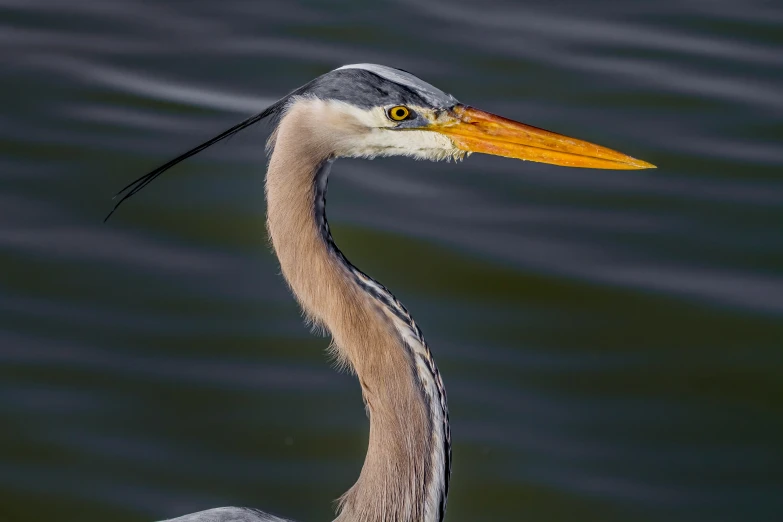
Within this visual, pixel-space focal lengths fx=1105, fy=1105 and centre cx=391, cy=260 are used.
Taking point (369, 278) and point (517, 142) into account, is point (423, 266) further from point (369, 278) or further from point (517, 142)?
point (369, 278)

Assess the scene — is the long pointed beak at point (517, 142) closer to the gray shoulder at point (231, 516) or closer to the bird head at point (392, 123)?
the bird head at point (392, 123)

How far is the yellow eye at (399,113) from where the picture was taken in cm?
271

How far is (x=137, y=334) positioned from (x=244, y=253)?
62 cm

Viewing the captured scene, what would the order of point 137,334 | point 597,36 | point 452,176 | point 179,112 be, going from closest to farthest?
point 137,334
point 452,176
point 179,112
point 597,36

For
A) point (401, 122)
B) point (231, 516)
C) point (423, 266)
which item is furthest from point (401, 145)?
point (423, 266)

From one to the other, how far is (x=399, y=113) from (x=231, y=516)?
3.97 ft

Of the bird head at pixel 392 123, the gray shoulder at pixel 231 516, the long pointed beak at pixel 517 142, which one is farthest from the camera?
the gray shoulder at pixel 231 516

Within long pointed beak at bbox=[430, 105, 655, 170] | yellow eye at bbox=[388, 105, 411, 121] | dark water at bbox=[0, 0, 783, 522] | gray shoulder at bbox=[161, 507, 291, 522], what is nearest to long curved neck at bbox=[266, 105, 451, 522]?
yellow eye at bbox=[388, 105, 411, 121]

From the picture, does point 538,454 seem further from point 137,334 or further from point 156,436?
point 137,334

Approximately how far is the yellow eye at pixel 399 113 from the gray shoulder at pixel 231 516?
117cm

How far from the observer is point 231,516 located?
3053 mm

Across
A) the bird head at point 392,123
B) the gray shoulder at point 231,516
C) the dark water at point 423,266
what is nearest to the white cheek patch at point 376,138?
the bird head at point 392,123

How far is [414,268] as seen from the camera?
463cm

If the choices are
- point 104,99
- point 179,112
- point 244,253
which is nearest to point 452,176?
point 244,253
